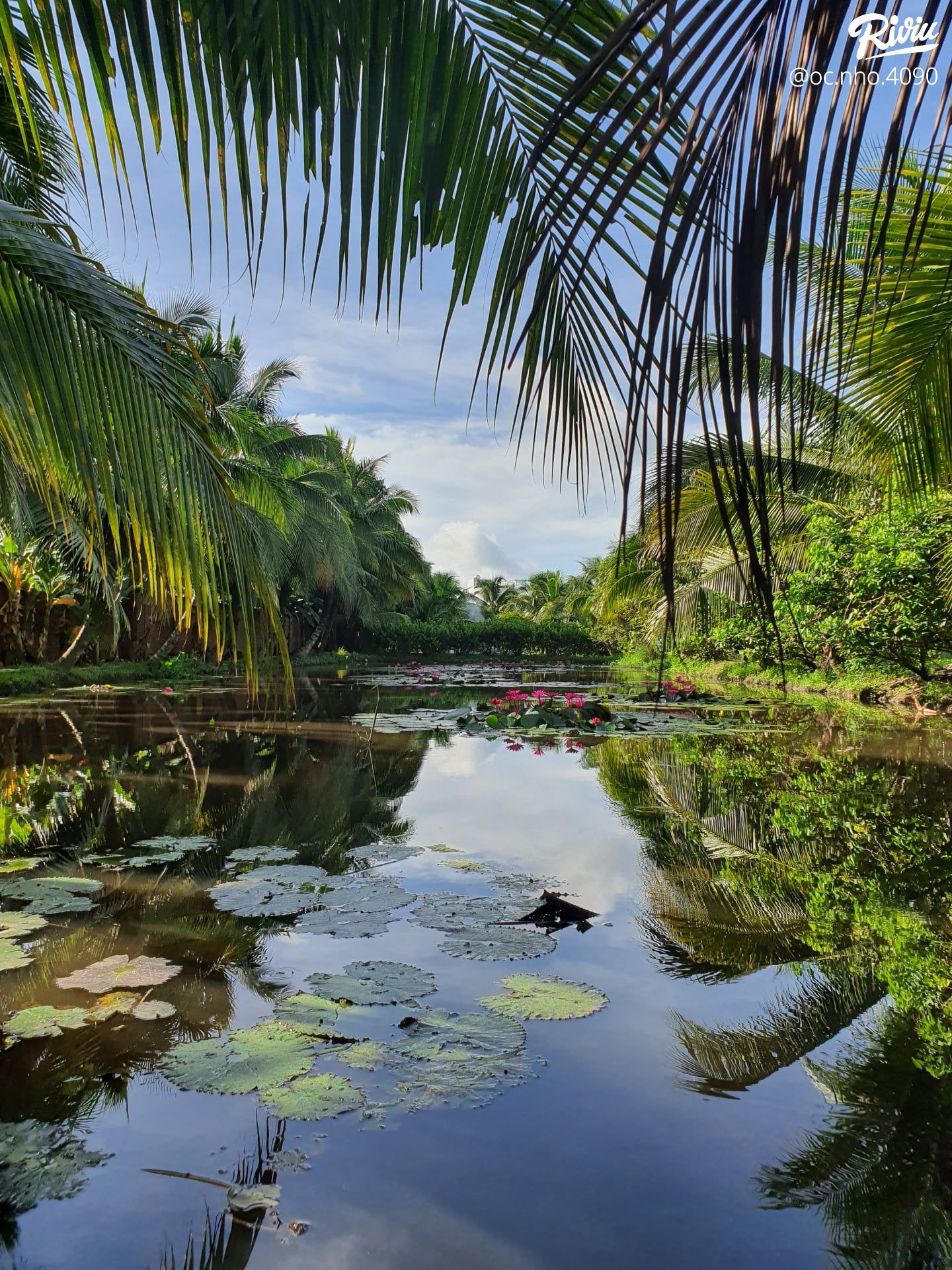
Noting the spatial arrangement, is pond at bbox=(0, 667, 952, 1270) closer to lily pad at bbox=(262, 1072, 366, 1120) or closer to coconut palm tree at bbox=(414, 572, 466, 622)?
lily pad at bbox=(262, 1072, 366, 1120)

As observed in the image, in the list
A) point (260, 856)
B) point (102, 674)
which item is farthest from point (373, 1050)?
point (102, 674)

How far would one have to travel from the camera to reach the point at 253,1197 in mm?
1464

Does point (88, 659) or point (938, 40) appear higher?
point (938, 40)

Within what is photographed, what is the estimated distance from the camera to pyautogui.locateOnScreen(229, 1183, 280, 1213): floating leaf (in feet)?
4.72

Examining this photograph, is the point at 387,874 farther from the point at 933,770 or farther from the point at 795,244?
the point at 933,770

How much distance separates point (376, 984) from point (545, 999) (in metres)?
0.46

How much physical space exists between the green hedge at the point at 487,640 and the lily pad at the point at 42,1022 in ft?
94.8

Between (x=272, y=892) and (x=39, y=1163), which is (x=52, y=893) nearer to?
(x=272, y=892)

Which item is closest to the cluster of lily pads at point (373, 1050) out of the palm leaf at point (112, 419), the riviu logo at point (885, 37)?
the palm leaf at point (112, 419)

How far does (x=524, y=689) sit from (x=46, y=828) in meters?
11.2

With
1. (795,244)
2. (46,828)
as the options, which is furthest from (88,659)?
(795,244)

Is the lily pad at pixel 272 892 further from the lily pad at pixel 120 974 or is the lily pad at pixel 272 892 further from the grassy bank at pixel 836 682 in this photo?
the grassy bank at pixel 836 682

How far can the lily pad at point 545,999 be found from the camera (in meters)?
2.21

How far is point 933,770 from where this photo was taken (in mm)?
6000
